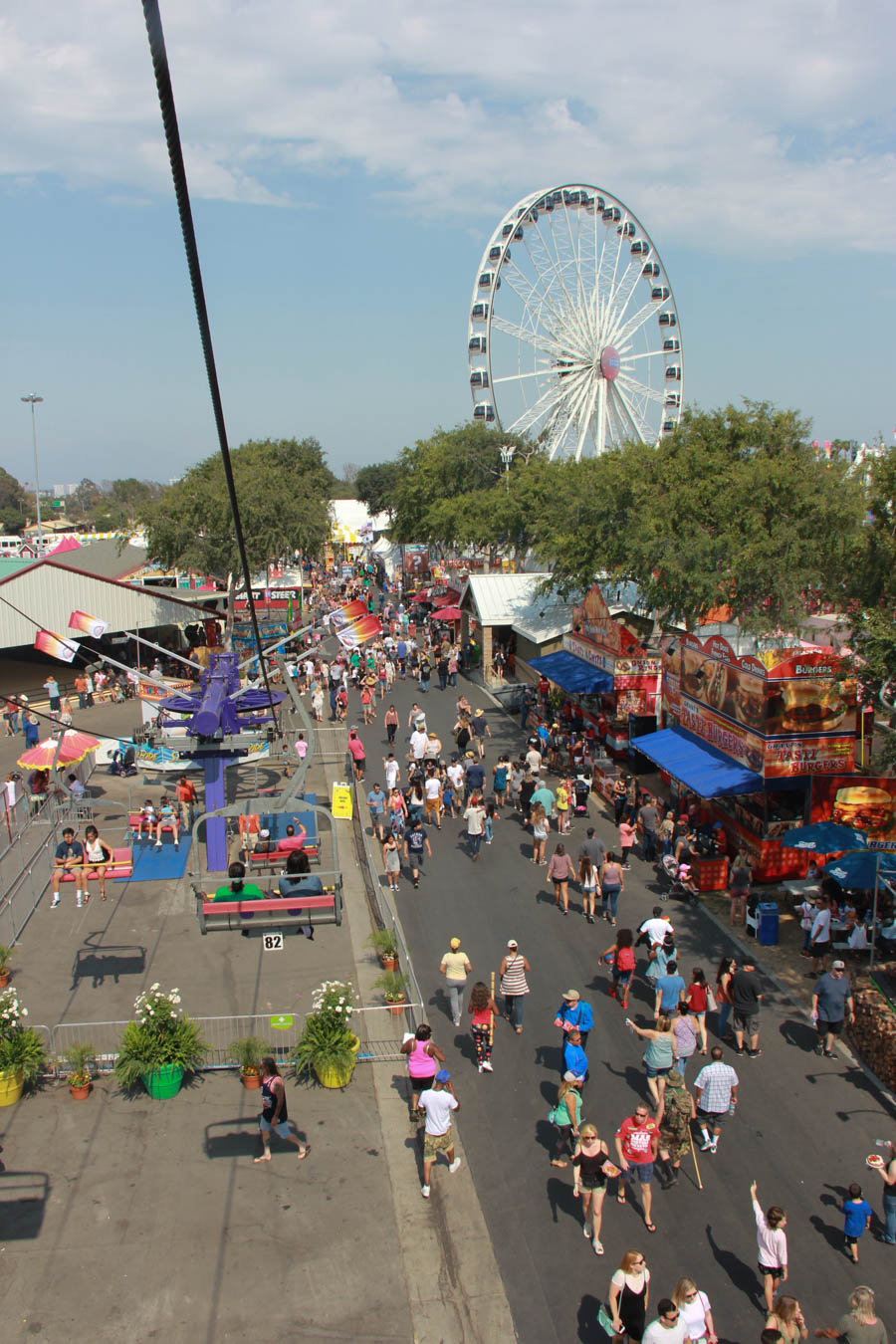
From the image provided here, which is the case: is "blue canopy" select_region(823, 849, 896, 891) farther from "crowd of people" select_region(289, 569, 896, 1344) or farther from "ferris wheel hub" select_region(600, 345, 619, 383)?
"ferris wheel hub" select_region(600, 345, 619, 383)

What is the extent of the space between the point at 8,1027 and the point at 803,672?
1239 cm

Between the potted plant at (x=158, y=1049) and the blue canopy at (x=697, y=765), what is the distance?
358 inches

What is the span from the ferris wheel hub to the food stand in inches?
1240

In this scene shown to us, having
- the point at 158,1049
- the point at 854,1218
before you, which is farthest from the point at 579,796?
the point at 854,1218

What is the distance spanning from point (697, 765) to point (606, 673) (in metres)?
6.31

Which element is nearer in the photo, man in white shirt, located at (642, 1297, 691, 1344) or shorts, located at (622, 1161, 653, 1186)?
man in white shirt, located at (642, 1297, 691, 1344)

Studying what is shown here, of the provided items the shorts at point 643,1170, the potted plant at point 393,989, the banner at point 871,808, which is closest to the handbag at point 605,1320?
the shorts at point 643,1170

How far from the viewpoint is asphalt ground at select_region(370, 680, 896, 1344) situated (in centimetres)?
755

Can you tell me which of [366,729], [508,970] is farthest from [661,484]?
[508,970]

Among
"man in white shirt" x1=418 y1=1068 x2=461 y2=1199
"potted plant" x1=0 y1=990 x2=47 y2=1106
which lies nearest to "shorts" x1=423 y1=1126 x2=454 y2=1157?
"man in white shirt" x1=418 y1=1068 x2=461 y2=1199

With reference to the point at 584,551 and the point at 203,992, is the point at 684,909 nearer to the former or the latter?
the point at 203,992

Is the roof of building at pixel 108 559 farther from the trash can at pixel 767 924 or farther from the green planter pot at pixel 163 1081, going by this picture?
the trash can at pixel 767 924

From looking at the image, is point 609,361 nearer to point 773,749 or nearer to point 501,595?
point 501,595

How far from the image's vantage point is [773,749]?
616 inches
